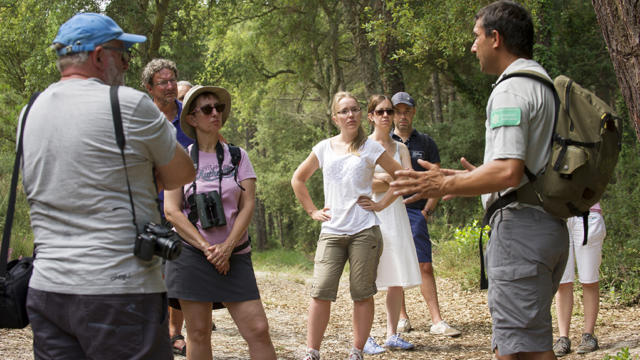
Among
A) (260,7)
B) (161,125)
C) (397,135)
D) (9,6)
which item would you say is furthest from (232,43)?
(161,125)

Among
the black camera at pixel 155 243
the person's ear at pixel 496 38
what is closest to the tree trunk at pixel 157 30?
the person's ear at pixel 496 38

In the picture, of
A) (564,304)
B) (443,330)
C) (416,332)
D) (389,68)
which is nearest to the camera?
(564,304)

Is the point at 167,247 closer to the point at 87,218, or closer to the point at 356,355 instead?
the point at 87,218

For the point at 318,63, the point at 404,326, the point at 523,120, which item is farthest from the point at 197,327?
the point at 318,63

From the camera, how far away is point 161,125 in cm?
283

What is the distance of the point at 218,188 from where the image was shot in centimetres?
431

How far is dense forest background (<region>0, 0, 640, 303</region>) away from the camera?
486 inches

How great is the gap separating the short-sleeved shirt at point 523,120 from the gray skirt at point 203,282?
186cm

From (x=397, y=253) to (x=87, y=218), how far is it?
419cm

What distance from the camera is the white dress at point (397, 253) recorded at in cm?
637

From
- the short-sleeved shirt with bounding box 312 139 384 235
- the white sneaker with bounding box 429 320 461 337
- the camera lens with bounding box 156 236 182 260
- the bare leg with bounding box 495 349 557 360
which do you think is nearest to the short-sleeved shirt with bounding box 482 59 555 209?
the bare leg with bounding box 495 349 557 360

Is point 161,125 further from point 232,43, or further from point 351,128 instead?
point 232,43

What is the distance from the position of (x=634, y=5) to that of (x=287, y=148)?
27836mm

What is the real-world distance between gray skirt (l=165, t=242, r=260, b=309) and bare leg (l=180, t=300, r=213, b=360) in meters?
0.06
